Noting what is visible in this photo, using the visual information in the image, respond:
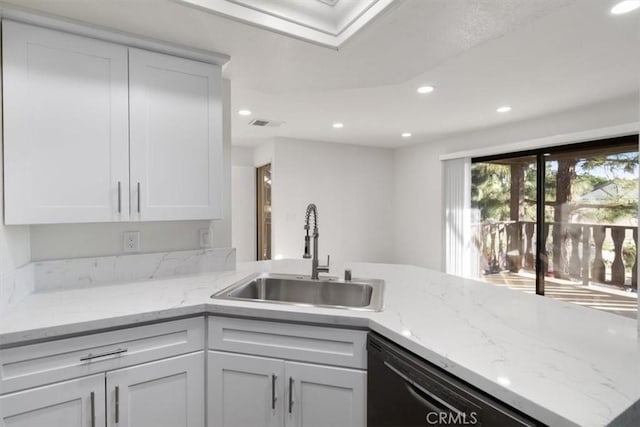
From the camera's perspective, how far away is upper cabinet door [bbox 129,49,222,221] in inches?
65.6

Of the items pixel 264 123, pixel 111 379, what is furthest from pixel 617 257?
pixel 111 379

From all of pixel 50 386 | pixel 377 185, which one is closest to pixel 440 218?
pixel 377 185

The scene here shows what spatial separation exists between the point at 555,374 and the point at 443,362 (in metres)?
0.27

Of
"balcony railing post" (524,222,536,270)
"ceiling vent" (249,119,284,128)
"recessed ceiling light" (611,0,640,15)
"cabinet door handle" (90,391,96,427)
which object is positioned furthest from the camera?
"balcony railing post" (524,222,536,270)

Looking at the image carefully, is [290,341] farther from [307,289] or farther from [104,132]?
[104,132]

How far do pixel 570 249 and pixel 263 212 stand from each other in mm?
4386

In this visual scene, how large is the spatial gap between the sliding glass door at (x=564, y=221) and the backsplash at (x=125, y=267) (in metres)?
3.76

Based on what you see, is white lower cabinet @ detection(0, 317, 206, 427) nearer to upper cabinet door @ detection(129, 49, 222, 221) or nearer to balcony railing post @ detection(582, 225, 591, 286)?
upper cabinet door @ detection(129, 49, 222, 221)

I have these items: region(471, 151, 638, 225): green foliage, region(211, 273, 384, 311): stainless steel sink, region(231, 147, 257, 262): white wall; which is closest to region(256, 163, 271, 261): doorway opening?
region(231, 147, 257, 262): white wall

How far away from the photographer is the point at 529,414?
727 millimetres

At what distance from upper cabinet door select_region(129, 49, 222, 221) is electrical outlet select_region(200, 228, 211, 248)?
0.29 meters

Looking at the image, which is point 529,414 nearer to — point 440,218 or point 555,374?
point 555,374

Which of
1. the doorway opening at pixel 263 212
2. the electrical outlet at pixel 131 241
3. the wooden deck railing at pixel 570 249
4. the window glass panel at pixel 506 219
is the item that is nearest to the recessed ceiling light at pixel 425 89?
the window glass panel at pixel 506 219

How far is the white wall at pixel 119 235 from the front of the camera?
1700 mm
